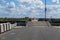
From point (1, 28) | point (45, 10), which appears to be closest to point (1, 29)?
point (1, 28)

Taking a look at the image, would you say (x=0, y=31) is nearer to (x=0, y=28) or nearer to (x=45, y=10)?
(x=0, y=28)

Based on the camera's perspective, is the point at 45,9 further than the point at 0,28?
Yes

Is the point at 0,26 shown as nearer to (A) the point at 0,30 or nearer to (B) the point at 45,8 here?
(A) the point at 0,30

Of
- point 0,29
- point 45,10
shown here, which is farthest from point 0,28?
point 45,10

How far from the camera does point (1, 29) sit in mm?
37531

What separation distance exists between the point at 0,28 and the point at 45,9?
5106 cm

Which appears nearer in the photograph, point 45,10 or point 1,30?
point 1,30

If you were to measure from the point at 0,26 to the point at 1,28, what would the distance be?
40 cm

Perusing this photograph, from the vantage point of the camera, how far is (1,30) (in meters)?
37.8

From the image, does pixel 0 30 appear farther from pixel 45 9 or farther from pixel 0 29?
pixel 45 9

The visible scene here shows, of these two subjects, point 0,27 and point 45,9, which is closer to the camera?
point 0,27

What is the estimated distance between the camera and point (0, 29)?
121ft

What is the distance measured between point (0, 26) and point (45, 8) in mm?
51309

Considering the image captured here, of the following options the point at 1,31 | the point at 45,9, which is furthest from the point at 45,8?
the point at 1,31
